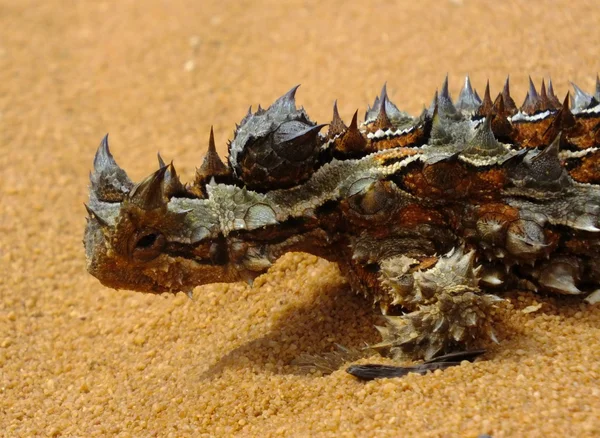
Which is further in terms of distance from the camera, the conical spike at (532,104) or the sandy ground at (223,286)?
the conical spike at (532,104)

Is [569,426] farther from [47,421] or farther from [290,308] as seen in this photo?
[47,421]

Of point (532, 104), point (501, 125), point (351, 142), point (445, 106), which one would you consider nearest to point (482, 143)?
point (501, 125)

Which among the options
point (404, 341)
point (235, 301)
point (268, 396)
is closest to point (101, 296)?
point (235, 301)

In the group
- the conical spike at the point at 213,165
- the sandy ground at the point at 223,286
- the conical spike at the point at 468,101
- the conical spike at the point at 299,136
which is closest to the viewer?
the sandy ground at the point at 223,286

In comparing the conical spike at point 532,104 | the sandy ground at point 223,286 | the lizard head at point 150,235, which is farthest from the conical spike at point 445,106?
the lizard head at point 150,235

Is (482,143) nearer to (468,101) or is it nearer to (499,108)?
(499,108)

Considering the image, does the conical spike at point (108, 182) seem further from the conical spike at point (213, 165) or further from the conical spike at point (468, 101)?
the conical spike at point (468, 101)
